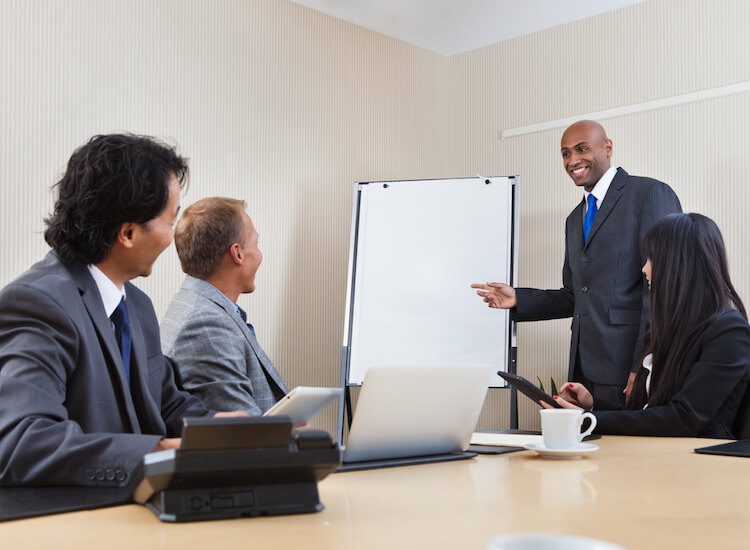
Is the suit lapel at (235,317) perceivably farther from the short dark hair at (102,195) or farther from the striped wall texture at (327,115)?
the striped wall texture at (327,115)

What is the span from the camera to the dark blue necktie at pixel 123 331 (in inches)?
61.9

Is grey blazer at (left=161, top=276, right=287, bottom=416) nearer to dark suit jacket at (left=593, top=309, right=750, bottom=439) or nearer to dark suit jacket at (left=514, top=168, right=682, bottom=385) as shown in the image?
dark suit jacket at (left=593, top=309, right=750, bottom=439)

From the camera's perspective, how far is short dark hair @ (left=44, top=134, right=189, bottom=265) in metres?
1.53

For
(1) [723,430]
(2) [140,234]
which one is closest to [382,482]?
(2) [140,234]

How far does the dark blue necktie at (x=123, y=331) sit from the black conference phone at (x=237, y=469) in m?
0.64

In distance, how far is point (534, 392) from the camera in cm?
176

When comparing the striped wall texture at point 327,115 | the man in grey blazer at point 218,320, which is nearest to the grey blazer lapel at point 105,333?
the man in grey blazer at point 218,320

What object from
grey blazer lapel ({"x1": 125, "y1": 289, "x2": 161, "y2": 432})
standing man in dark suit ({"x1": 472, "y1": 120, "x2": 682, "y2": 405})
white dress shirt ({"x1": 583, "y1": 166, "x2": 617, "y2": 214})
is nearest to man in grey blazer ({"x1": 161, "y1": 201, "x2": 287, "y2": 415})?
grey blazer lapel ({"x1": 125, "y1": 289, "x2": 161, "y2": 432})

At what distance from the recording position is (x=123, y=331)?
1.58 meters

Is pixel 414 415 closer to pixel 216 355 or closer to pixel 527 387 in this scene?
pixel 527 387

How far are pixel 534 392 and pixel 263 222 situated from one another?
2.57 metres

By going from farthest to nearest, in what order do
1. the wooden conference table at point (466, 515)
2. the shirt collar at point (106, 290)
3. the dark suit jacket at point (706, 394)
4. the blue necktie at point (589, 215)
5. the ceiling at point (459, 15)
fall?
1. the ceiling at point (459, 15)
2. the blue necktie at point (589, 215)
3. the dark suit jacket at point (706, 394)
4. the shirt collar at point (106, 290)
5. the wooden conference table at point (466, 515)

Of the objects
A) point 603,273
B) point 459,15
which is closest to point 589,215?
point 603,273

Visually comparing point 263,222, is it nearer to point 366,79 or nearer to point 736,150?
point 366,79
